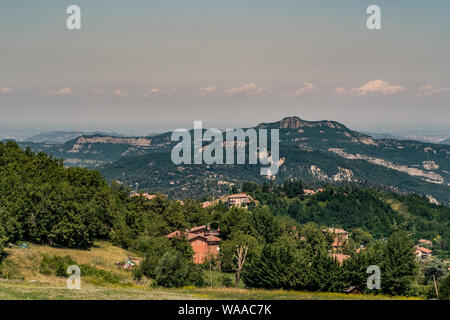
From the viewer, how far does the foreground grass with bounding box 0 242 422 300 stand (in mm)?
23438

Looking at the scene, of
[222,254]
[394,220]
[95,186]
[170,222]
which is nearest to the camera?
[222,254]

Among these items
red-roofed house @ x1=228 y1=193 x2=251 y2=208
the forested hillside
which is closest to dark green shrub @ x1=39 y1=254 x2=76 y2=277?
the forested hillside

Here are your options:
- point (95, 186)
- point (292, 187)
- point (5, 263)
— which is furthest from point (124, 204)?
point (292, 187)

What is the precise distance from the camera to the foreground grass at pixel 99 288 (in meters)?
23.4

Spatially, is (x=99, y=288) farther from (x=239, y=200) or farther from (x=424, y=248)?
(x=239, y=200)

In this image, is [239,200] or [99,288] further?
[239,200]

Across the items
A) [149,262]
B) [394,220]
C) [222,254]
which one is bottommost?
[394,220]

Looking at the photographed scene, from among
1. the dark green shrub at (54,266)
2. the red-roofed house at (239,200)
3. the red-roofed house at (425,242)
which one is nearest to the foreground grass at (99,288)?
the dark green shrub at (54,266)

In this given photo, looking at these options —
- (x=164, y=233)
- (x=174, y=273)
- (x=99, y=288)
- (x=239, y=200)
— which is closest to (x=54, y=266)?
(x=174, y=273)

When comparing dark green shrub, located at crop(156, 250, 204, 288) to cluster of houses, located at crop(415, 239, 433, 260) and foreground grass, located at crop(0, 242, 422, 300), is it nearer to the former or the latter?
foreground grass, located at crop(0, 242, 422, 300)

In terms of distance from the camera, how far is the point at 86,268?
41938 millimetres

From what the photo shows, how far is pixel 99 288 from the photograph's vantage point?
97.6 ft
